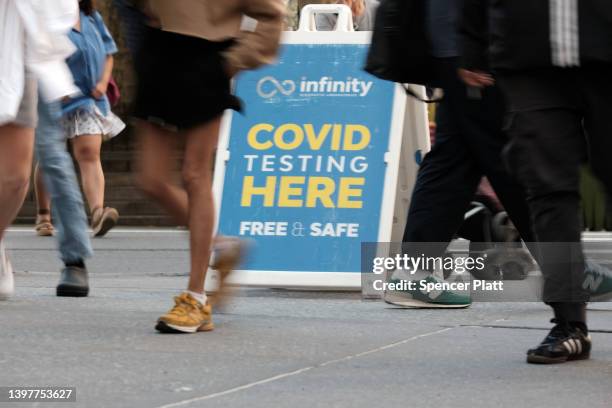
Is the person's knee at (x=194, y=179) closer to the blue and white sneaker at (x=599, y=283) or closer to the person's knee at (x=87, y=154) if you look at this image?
the blue and white sneaker at (x=599, y=283)

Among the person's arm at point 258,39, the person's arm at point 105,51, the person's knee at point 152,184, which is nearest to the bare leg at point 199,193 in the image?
the person's knee at point 152,184

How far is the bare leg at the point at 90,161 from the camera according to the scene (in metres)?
10.3

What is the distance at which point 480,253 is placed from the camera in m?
7.86

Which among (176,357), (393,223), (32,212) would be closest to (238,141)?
(393,223)

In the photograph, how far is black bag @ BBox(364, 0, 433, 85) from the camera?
6004 mm

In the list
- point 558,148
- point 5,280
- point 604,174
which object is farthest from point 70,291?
point 604,174

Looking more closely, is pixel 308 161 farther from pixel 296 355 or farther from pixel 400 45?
pixel 296 355

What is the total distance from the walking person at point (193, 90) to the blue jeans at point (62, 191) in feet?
3.96

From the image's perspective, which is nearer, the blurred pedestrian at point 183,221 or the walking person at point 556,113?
the walking person at point 556,113

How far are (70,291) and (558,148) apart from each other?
9.52 feet

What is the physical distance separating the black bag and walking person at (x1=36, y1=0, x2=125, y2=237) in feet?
11.7

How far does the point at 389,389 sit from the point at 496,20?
1.24 m

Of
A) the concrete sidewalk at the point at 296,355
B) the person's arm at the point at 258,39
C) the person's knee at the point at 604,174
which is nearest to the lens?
the concrete sidewalk at the point at 296,355

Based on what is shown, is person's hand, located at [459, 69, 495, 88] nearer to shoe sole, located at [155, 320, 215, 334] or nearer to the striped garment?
the striped garment
